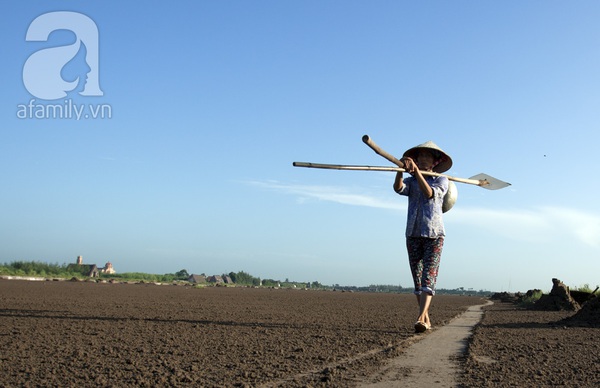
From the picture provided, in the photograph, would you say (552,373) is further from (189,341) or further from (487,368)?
(189,341)

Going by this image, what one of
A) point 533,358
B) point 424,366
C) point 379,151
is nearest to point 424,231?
point 379,151

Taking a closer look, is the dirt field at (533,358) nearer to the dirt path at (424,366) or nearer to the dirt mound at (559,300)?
the dirt path at (424,366)

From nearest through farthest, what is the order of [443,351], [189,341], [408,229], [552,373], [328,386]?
[328,386]
[552,373]
[443,351]
[189,341]
[408,229]

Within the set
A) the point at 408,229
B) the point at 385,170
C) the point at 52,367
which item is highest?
the point at 385,170

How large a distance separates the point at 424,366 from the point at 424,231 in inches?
115

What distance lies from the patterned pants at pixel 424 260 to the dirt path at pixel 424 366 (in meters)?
0.74

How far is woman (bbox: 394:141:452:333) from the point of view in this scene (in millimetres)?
7652

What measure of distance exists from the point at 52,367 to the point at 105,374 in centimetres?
57

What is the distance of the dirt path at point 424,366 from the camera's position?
423 cm

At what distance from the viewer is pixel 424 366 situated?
197 inches

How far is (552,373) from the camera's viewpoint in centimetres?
474

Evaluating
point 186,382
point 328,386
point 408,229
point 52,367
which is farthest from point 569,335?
point 52,367

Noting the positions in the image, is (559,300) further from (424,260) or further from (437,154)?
(424,260)

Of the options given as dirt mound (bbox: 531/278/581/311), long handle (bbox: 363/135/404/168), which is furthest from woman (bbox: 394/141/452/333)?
dirt mound (bbox: 531/278/581/311)
